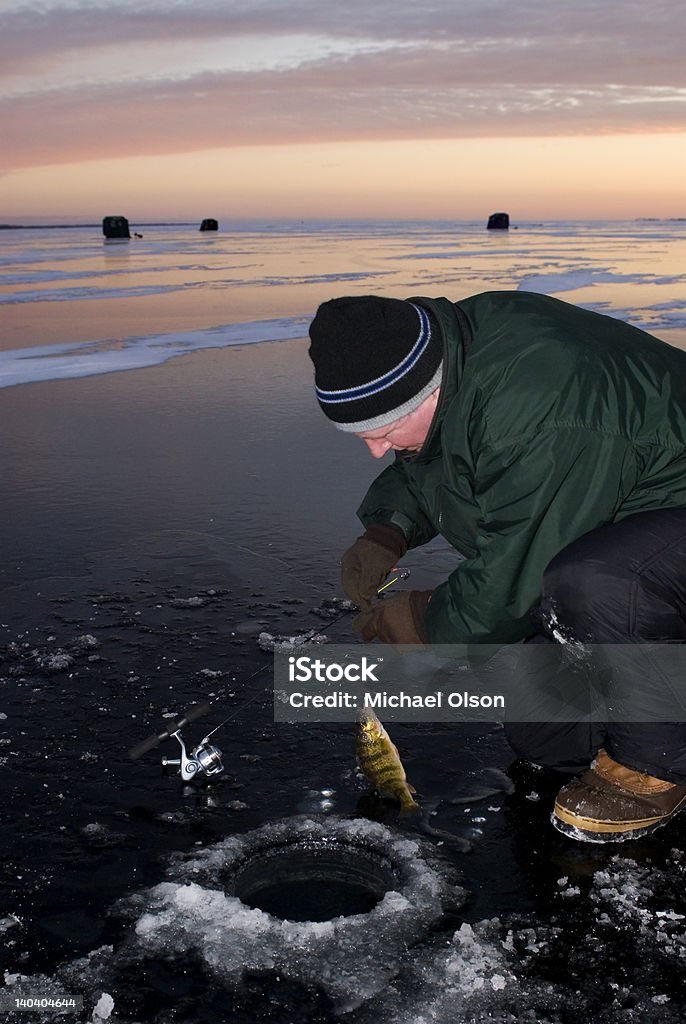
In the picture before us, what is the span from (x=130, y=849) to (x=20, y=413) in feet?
18.5

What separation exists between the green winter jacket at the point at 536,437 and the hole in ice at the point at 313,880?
0.64 metres

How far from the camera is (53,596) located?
4.33 metres

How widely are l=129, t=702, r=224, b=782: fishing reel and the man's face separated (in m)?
1.03

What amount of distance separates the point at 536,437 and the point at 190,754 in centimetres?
146

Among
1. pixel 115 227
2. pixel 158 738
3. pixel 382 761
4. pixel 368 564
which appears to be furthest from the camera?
pixel 115 227

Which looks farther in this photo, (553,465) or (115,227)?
(115,227)

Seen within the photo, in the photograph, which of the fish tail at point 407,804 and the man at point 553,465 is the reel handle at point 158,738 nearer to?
the fish tail at point 407,804

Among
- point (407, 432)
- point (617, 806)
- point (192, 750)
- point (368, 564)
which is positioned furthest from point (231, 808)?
point (407, 432)

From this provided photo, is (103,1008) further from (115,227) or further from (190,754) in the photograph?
(115,227)

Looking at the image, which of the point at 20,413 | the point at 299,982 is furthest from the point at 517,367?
the point at 20,413

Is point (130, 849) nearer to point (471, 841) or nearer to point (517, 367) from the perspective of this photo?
point (471, 841)

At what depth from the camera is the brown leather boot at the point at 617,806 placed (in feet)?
9.29

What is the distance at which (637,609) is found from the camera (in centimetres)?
271

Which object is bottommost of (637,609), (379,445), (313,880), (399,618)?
(313,880)
